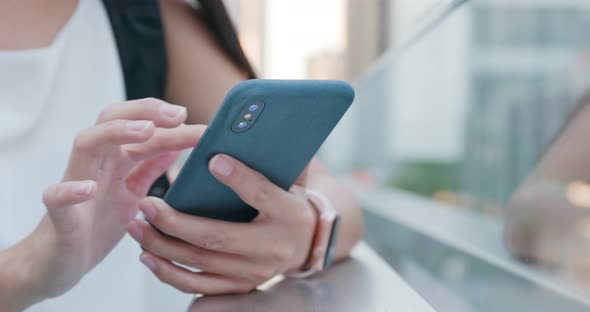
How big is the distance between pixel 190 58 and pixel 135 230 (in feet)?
0.83

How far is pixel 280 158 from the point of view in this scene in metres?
0.42

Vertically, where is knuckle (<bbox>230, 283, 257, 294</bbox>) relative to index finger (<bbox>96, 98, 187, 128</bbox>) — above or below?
below

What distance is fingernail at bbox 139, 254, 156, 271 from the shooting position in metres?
0.44

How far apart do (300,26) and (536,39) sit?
1.54 ft

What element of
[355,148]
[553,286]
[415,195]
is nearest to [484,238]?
[553,286]

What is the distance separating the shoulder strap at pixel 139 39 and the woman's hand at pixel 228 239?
0.22 metres

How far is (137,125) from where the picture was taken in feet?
1.16

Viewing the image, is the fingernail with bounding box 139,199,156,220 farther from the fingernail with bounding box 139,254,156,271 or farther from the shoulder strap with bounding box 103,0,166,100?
the shoulder strap with bounding box 103,0,166,100

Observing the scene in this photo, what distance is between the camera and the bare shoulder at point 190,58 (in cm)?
60

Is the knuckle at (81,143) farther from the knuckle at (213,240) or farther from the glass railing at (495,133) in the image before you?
the glass railing at (495,133)

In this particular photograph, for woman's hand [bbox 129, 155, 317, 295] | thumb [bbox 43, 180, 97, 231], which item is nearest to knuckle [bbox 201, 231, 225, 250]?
woman's hand [bbox 129, 155, 317, 295]

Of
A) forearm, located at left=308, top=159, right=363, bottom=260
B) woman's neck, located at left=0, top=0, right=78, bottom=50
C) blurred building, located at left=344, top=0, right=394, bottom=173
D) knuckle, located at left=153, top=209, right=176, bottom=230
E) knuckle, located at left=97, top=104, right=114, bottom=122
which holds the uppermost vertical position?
woman's neck, located at left=0, top=0, right=78, bottom=50

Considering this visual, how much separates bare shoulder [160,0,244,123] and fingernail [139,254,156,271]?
194mm

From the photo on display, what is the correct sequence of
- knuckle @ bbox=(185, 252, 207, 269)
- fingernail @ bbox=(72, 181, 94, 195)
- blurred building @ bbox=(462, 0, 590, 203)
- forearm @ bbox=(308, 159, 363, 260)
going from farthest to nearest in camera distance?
blurred building @ bbox=(462, 0, 590, 203), forearm @ bbox=(308, 159, 363, 260), knuckle @ bbox=(185, 252, 207, 269), fingernail @ bbox=(72, 181, 94, 195)
